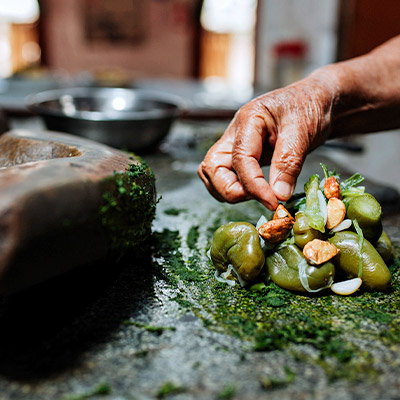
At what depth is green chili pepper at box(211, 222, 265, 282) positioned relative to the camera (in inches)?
47.4

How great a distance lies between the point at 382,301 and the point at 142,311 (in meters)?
0.64

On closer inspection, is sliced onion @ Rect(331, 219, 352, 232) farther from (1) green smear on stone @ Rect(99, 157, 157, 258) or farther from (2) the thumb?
(1) green smear on stone @ Rect(99, 157, 157, 258)

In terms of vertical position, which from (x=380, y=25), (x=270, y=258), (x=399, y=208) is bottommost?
(x=399, y=208)

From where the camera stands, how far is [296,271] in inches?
47.8

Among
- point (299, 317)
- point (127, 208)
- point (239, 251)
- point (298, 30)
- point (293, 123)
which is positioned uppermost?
point (298, 30)

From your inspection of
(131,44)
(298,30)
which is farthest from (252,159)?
(131,44)

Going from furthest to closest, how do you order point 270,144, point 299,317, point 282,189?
1. point 270,144
2. point 282,189
3. point 299,317

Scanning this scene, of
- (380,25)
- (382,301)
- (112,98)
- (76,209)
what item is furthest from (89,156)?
(380,25)

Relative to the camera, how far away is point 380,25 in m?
3.40

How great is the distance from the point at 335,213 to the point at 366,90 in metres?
0.74

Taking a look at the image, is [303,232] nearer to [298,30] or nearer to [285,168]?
[285,168]

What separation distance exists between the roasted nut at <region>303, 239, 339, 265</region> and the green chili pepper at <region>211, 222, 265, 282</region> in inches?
4.9

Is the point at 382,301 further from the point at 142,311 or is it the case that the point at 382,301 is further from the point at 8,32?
the point at 8,32

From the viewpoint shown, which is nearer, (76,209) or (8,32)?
(76,209)
